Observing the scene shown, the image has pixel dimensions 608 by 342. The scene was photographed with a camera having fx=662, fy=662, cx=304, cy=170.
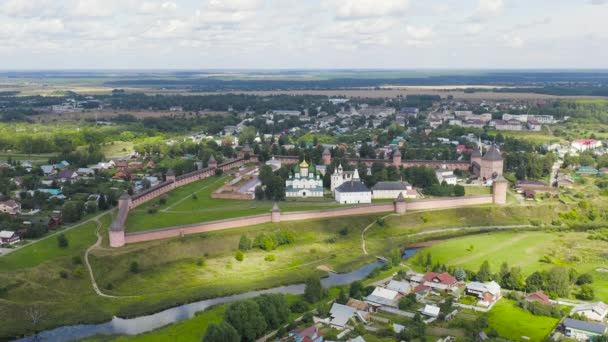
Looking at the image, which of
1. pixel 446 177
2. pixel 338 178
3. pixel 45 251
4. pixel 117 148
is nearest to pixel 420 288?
pixel 45 251

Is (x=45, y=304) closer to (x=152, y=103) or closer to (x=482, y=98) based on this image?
(x=152, y=103)

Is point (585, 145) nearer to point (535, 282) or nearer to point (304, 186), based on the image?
point (304, 186)

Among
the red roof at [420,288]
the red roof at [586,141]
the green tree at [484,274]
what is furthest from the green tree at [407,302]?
the red roof at [586,141]

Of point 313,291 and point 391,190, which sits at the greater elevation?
point 391,190

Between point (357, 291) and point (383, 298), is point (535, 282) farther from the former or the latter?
point (357, 291)

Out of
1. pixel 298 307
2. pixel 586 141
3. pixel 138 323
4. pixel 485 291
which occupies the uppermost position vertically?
pixel 586 141

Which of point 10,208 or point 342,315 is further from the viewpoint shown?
point 10,208

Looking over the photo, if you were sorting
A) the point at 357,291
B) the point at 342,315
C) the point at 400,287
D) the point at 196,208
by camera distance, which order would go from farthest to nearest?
the point at 196,208, the point at 400,287, the point at 357,291, the point at 342,315

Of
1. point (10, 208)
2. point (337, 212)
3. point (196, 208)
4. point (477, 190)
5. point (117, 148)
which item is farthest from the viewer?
point (117, 148)
